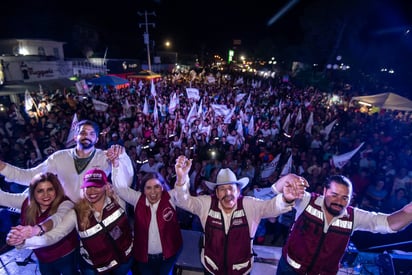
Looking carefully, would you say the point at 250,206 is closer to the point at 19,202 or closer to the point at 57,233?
the point at 57,233

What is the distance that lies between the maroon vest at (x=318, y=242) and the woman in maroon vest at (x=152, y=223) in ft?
4.95

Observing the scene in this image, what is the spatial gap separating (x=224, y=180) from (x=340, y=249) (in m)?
1.51

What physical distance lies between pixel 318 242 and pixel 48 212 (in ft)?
9.91

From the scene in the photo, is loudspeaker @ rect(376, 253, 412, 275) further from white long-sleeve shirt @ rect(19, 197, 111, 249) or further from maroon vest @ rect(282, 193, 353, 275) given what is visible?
white long-sleeve shirt @ rect(19, 197, 111, 249)

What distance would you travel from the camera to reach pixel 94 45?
1849 inches

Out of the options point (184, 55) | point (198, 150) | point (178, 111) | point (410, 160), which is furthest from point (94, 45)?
point (410, 160)

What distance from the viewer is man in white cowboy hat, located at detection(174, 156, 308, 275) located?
9.36ft

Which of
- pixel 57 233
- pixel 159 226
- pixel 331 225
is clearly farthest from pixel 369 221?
pixel 57 233

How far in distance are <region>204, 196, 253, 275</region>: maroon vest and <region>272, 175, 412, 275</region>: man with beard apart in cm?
57

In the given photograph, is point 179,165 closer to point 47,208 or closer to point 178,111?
point 47,208

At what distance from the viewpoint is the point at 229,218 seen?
9.50ft

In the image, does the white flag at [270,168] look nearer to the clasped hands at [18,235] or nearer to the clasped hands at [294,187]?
the clasped hands at [294,187]

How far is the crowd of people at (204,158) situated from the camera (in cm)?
304

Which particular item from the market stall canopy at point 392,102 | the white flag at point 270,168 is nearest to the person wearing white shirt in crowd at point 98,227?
the white flag at point 270,168
